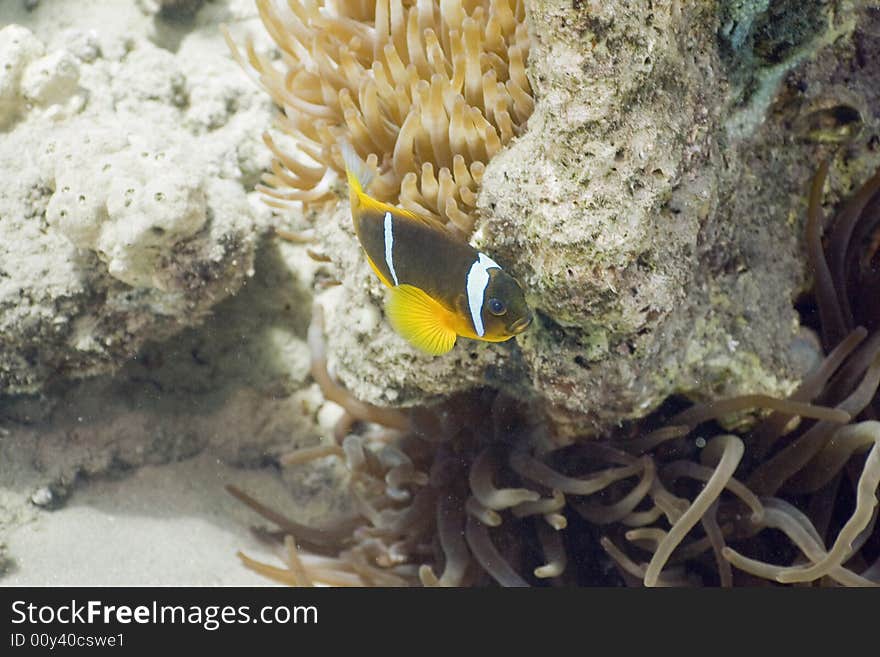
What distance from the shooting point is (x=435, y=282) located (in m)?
1.64

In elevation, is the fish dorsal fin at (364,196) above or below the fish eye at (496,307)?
below

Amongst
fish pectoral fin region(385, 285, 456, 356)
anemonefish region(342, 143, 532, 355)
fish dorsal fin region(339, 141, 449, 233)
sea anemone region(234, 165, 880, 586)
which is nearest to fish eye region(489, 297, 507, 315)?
anemonefish region(342, 143, 532, 355)

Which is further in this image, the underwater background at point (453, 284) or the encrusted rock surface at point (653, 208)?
the underwater background at point (453, 284)

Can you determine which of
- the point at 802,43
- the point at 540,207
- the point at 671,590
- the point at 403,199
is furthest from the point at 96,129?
the point at 671,590

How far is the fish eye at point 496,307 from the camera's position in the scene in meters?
1.53

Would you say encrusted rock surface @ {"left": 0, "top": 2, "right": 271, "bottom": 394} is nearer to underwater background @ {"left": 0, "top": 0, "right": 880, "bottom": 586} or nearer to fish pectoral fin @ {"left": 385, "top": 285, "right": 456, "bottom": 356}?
underwater background @ {"left": 0, "top": 0, "right": 880, "bottom": 586}

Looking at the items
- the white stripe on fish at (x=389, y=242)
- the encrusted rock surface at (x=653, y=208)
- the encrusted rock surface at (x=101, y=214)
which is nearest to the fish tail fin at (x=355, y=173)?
the white stripe on fish at (x=389, y=242)

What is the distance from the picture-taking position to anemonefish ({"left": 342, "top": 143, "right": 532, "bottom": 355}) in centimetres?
155

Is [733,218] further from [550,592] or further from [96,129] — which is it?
[96,129]

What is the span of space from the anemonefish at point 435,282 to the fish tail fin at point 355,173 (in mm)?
11

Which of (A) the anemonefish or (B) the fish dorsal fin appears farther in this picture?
(B) the fish dorsal fin

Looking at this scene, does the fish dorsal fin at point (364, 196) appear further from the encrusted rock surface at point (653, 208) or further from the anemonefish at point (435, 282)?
the encrusted rock surface at point (653, 208)

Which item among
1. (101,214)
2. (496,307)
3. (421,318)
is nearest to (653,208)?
(496,307)

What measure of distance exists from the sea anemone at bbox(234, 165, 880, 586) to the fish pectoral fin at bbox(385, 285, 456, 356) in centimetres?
62
